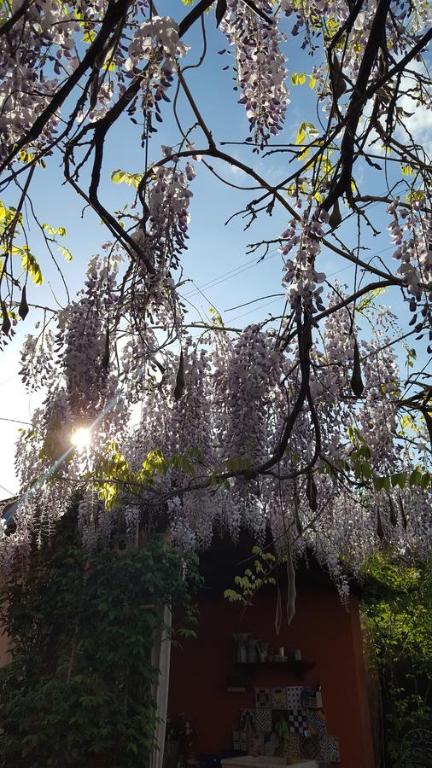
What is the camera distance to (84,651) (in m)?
4.56

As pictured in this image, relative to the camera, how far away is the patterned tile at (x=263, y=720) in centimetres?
658

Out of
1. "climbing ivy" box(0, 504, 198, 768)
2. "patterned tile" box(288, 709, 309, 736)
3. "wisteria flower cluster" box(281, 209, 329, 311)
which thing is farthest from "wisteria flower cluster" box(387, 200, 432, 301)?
"patterned tile" box(288, 709, 309, 736)

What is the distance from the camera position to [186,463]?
3.80 m

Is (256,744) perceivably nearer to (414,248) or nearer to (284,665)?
(284,665)

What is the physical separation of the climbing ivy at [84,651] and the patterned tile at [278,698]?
260 centimetres

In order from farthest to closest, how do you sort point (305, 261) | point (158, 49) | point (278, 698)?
point (278, 698) → point (305, 261) → point (158, 49)

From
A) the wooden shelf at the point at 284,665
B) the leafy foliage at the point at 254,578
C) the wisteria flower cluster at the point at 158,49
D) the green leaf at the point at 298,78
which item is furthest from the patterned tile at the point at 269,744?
the wisteria flower cluster at the point at 158,49

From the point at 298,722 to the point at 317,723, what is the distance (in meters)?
0.22

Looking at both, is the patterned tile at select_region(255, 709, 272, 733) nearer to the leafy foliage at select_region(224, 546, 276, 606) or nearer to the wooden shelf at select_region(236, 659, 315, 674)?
the wooden shelf at select_region(236, 659, 315, 674)

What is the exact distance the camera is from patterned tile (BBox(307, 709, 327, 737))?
6281 mm

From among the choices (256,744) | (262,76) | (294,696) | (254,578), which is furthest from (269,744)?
(262,76)

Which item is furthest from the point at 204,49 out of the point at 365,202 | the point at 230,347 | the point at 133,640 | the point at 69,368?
the point at 133,640

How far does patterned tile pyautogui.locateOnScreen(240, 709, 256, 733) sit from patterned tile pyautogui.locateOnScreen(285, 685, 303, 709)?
1.47ft

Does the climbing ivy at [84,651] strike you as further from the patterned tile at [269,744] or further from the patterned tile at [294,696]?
the patterned tile at [269,744]
